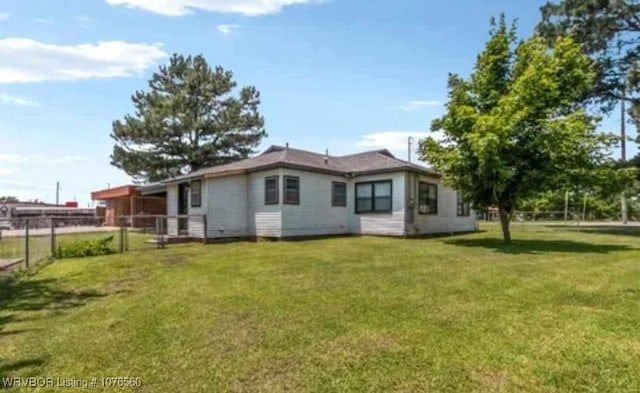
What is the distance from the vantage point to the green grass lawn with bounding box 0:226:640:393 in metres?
3.57

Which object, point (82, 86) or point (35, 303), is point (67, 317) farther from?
point (82, 86)

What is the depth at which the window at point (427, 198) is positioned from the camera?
17531 mm

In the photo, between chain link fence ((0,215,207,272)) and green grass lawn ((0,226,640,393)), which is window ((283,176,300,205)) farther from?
green grass lawn ((0,226,640,393))

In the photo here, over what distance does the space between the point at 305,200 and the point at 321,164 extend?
2.26 meters

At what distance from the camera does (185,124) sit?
1077 inches

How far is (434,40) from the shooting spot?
14664mm

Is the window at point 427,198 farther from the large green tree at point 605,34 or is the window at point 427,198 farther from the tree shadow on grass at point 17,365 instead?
the tree shadow on grass at point 17,365

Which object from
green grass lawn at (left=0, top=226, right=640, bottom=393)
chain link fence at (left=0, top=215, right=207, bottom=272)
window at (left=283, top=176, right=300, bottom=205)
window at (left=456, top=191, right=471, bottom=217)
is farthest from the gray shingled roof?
green grass lawn at (left=0, top=226, right=640, bottom=393)

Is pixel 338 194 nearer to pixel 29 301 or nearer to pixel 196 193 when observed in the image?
pixel 196 193

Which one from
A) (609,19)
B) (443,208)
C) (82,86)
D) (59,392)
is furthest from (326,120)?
(59,392)

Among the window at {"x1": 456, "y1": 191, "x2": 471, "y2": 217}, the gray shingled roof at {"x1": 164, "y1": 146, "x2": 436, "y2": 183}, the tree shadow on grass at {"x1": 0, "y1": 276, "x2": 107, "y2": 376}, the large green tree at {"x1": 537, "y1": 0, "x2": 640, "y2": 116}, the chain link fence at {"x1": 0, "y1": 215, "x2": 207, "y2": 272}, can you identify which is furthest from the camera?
the window at {"x1": 456, "y1": 191, "x2": 471, "y2": 217}

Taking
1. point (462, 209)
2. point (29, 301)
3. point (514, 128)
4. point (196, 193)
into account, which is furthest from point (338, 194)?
point (29, 301)

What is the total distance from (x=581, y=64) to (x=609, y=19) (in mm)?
8936

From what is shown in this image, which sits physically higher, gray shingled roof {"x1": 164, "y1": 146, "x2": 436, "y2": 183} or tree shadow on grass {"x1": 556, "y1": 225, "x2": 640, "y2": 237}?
gray shingled roof {"x1": 164, "y1": 146, "x2": 436, "y2": 183}
